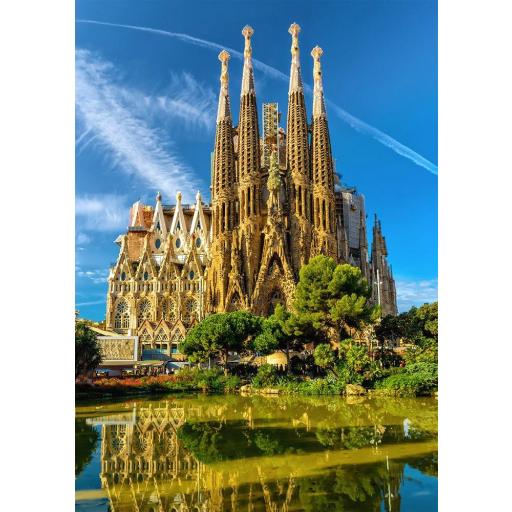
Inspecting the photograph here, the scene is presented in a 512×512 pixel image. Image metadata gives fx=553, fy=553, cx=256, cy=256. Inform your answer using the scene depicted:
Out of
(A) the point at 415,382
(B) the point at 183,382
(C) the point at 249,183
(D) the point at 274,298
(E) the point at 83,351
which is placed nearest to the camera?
(E) the point at 83,351

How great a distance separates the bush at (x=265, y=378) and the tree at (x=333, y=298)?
1.84 m

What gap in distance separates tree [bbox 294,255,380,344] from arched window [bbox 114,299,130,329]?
12284mm

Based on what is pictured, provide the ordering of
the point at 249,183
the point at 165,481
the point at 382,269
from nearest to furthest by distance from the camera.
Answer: the point at 165,481, the point at 249,183, the point at 382,269

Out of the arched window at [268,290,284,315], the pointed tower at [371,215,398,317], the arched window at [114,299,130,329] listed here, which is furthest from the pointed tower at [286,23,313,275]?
the arched window at [114,299,130,329]

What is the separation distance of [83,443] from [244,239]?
18172 mm

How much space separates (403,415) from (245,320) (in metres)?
8.77

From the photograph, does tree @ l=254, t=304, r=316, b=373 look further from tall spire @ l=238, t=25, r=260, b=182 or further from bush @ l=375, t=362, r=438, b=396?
tall spire @ l=238, t=25, r=260, b=182

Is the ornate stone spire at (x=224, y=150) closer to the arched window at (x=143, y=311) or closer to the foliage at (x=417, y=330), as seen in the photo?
A: the arched window at (x=143, y=311)

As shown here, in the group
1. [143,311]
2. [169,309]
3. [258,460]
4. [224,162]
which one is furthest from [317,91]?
[258,460]

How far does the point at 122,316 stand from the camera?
88.0ft

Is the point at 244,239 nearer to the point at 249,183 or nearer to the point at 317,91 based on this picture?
the point at 249,183

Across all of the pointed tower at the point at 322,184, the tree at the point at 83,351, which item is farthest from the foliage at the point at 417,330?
the tree at the point at 83,351

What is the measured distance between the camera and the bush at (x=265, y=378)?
52.7 ft
